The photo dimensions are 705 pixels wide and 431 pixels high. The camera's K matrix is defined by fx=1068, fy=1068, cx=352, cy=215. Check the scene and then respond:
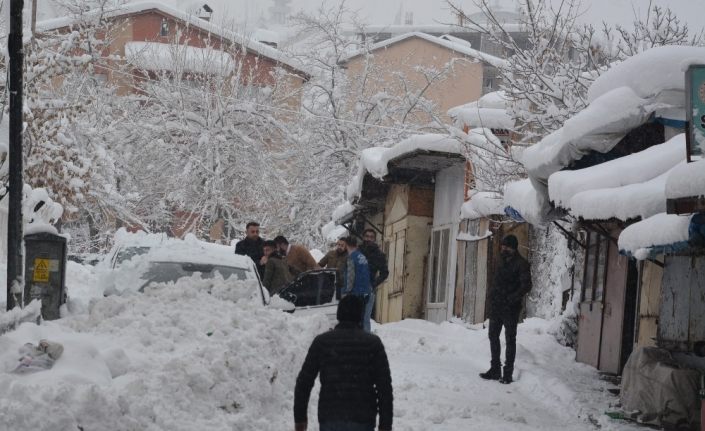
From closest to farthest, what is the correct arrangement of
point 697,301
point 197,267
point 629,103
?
point 697,301 → point 629,103 → point 197,267

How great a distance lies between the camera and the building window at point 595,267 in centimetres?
1531

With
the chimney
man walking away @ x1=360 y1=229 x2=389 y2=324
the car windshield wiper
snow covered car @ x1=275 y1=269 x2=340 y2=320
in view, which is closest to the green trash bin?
the car windshield wiper

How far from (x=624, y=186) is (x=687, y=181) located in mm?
3110

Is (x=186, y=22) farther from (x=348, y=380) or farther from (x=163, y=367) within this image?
(x=348, y=380)

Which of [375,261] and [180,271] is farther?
[375,261]

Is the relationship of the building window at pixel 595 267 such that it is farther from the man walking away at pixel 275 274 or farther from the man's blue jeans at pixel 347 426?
the man's blue jeans at pixel 347 426

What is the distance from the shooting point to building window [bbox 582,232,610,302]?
1531 cm

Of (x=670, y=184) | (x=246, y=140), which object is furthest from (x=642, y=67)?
(x=246, y=140)

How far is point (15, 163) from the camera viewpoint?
34.7ft

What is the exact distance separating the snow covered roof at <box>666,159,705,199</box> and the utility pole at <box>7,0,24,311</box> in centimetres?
610

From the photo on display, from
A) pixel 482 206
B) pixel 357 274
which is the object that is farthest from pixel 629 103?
pixel 482 206

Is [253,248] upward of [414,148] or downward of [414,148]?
downward

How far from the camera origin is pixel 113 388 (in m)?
7.12

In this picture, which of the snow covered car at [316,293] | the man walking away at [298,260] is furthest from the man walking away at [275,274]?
the man walking away at [298,260]
